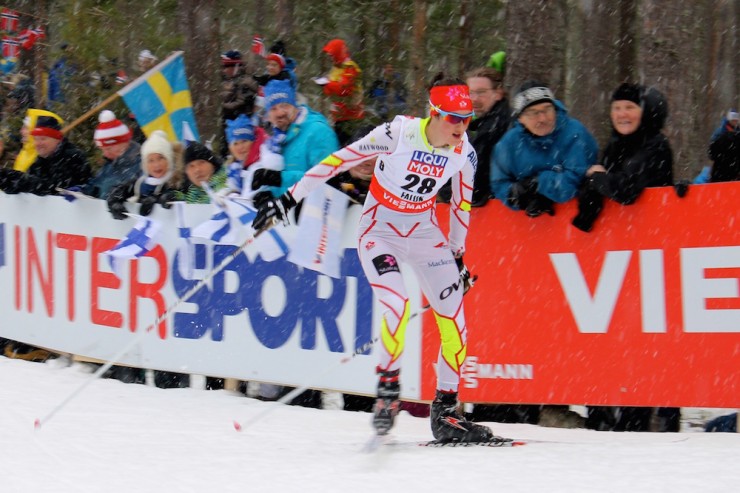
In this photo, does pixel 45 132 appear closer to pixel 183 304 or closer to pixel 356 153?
pixel 183 304

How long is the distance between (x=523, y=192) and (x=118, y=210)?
3.72 m

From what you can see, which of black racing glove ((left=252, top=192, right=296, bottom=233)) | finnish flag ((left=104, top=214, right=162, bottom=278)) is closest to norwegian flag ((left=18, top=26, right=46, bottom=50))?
finnish flag ((left=104, top=214, right=162, bottom=278))

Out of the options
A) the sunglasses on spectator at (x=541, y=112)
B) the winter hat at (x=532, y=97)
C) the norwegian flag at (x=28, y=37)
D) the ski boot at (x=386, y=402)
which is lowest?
the ski boot at (x=386, y=402)

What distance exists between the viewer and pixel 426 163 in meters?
5.77

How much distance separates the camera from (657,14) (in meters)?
8.34

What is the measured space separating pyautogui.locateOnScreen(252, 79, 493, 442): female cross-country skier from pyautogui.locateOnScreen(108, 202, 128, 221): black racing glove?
2.97 m

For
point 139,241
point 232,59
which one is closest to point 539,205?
point 139,241

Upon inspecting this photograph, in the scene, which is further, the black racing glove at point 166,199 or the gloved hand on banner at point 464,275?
the black racing glove at point 166,199

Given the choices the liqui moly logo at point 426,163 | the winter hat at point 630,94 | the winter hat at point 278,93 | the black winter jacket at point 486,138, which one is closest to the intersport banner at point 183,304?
the black winter jacket at point 486,138

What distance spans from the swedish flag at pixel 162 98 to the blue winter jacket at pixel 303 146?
3908 mm

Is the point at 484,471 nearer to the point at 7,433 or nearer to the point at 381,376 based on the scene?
the point at 381,376

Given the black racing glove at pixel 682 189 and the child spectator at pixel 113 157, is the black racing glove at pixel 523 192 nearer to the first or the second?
the black racing glove at pixel 682 189

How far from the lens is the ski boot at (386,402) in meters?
5.73

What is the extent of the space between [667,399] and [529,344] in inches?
35.8
